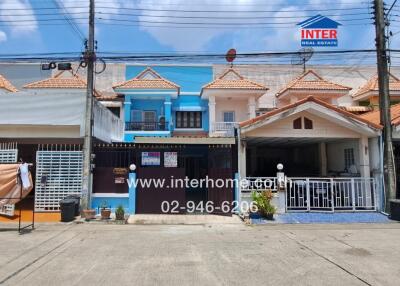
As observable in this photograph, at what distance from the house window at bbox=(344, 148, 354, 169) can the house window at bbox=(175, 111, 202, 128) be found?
410 inches

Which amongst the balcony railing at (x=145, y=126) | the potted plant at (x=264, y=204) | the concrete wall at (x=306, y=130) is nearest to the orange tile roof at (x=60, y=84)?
the balcony railing at (x=145, y=126)

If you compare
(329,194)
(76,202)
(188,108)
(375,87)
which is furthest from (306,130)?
(375,87)

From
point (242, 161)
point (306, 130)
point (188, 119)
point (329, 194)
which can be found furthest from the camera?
point (188, 119)

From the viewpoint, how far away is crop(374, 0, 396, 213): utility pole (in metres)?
13.1

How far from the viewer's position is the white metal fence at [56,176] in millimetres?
13305

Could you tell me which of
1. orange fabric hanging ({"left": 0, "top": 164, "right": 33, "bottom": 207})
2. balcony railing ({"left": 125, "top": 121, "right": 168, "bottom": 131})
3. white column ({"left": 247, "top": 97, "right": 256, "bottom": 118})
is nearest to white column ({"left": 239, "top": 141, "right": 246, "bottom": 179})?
orange fabric hanging ({"left": 0, "top": 164, "right": 33, "bottom": 207})

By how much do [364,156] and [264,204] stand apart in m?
4.81

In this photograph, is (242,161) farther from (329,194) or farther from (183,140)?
(329,194)

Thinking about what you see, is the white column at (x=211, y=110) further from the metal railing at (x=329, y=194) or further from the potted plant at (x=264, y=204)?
the potted plant at (x=264, y=204)

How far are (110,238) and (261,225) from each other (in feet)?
16.0

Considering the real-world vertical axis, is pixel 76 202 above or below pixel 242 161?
below

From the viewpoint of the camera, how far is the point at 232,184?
13359 mm

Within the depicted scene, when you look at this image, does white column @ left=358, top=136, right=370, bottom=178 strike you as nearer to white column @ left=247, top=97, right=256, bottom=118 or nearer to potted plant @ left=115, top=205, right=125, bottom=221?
white column @ left=247, top=97, right=256, bottom=118

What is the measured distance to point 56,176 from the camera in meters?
13.4
